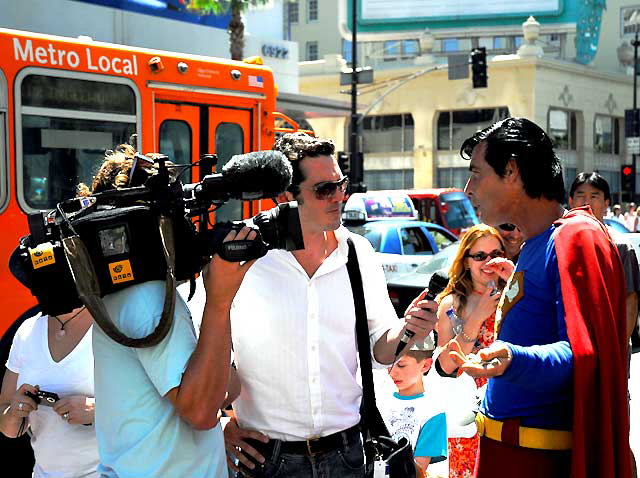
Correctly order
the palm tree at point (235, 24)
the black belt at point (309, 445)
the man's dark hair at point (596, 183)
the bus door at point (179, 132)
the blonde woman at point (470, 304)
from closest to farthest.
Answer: the black belt at point (309, 445) < the blonde woman at point (470, 304) < the man's dark hair at point (596, 183) < the bus door at point (179, 132) < the palm tree at point (235, 24)

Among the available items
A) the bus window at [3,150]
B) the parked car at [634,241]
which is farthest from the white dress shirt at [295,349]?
the parked car at [634,241]

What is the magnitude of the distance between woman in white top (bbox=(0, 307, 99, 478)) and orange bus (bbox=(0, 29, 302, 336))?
10.1 ft

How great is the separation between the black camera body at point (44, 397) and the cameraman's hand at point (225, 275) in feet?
4.81

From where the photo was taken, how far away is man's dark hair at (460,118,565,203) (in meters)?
A: 2.88

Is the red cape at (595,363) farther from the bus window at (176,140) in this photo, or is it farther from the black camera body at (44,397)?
the bus window at (176,140)

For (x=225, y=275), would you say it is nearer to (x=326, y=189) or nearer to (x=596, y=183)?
(x=326, y=189)

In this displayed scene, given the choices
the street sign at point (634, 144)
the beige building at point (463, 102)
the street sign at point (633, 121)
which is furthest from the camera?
the beige building at point (463, 102)

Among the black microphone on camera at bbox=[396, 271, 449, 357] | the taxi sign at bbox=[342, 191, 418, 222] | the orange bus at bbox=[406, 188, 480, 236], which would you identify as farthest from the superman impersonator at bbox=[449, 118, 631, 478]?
the orange bus at bbox=[406, 188, 480, 236]

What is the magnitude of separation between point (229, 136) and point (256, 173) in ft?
21.5

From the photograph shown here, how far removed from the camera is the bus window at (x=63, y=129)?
23.5ft

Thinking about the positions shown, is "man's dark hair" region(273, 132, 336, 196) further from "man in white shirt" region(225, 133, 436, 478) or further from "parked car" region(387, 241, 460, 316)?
"parked car" region(387, 241, 460, 316)

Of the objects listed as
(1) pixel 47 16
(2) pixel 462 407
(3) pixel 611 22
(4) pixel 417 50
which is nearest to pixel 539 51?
(4) pixel 417 50

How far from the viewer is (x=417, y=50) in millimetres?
55750

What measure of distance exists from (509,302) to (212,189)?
3.47 feet
